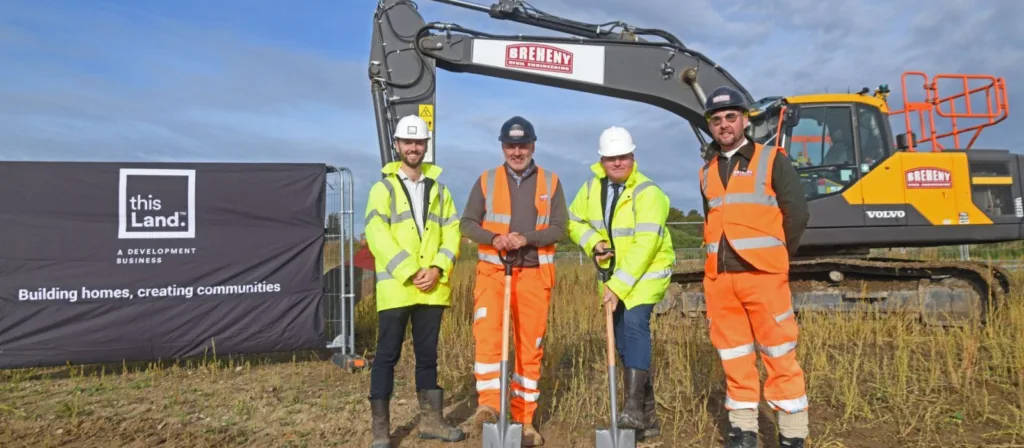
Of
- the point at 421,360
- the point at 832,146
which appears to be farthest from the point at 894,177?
the point at 421,360

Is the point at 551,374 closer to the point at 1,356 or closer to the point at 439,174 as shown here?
the point at 439,174

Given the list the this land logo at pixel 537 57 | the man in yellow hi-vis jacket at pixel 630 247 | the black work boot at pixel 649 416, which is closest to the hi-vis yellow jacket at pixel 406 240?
the man in yellow hi-vis jacket at pixel 630 247

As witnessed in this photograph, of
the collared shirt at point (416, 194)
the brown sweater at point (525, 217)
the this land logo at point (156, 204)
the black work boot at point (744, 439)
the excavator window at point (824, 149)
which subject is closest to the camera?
the black work boot at point (744, 439)

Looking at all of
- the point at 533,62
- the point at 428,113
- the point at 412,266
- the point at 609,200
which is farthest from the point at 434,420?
the point at 533,62

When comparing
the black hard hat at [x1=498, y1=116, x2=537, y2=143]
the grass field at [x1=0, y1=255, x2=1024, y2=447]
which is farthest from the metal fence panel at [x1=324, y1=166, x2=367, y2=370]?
the black hard hat at [x1=498, y1=116, x2=537, y2=143]

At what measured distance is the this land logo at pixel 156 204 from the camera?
6105 mm

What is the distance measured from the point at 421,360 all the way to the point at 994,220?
23.3 ft

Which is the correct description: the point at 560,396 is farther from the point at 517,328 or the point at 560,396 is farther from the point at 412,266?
the point at 412,266

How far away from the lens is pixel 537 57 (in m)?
7.68

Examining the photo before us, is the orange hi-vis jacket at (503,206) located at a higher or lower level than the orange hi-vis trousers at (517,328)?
higher

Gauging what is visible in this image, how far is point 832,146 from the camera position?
25.0 ft

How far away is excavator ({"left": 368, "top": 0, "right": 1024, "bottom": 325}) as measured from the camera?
293 inches

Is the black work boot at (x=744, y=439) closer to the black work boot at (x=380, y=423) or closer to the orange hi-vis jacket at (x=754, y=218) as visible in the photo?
the orange hi-vis jacket at (x=754, y=218)

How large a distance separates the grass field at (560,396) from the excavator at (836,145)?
0.73m
